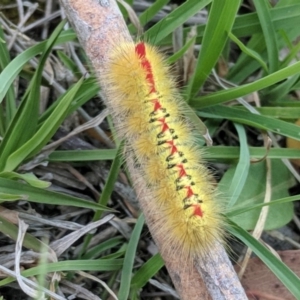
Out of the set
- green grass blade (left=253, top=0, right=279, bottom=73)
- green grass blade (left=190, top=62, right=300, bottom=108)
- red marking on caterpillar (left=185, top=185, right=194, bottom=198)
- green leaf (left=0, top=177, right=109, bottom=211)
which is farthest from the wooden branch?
green grass blade (left=253, top=0, right=279, bottom=73)

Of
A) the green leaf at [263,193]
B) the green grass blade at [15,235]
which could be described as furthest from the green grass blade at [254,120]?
the green grass blade at [15,235]

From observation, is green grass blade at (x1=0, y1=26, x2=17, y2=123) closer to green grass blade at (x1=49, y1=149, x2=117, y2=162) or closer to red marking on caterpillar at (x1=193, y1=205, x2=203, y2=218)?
green grass blade at (x1=49, y1=149, x2=117, y2=162)

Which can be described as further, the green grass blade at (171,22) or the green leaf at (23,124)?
the green grass blade at (171,22)

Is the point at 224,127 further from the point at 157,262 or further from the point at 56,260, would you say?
the point at 56,260

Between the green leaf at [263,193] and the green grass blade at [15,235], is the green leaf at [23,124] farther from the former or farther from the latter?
the green leaf at [263,193]

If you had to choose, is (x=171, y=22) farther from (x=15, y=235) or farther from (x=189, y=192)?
(x=15, y=235)

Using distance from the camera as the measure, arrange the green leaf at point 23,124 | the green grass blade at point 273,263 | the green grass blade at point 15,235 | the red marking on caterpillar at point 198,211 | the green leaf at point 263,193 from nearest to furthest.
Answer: the red marking on caterpillar at point 198,211 < the green grass blade at point 273,263 < the green grass blade at point 15,235 < the green leaf at point 23,124 < the green leaf at point 263,193
